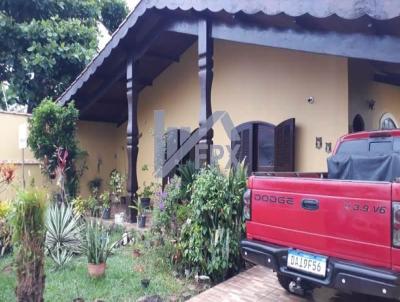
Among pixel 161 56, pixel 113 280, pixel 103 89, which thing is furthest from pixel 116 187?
pixel 113 280

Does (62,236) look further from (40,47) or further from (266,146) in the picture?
(40,47)

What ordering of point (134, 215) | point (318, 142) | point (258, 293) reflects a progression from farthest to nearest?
1. point (134, 215)
2. point (318, 142)
3. point (258, 293)

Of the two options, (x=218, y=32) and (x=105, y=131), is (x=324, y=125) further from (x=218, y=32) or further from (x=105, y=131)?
(x=105, y=131)

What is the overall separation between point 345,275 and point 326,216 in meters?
0.51

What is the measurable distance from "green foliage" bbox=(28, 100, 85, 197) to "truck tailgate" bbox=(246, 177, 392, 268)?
20.4ft

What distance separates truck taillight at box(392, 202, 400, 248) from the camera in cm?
298

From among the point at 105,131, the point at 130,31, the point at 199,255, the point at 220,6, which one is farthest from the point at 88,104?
the point at 199,255

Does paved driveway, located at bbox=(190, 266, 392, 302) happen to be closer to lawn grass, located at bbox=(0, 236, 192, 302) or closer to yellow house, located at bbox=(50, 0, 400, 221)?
lawn grass, located at bbox=(0, 236, 192, 302)

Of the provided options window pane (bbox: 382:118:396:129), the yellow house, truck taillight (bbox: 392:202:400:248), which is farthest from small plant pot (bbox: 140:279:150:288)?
window pane (bbox: 382:118:396:129)

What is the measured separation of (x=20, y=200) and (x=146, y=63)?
652 centimetres

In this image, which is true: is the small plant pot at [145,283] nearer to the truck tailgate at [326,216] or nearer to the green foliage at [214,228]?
the green foliage at [214,228]

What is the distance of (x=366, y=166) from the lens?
194 inches

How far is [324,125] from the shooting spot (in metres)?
7.23

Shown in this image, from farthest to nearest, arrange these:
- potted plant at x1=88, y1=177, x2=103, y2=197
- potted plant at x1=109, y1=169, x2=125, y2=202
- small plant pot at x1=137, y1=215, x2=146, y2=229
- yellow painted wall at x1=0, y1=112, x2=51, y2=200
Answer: potted plant at x1=88, y1=177, x2=103, y2=197 → potted plant at x1=109, y1=169, x2=125, y2=202 → yellow painted wall at x1=0, y1=112, x2=51, y2=200 → small plant pot at x1=137, y1=215, x2=146, y2=229
